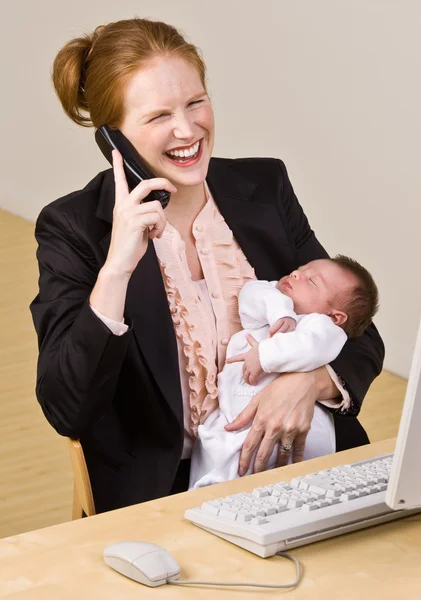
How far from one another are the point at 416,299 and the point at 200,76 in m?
2.56

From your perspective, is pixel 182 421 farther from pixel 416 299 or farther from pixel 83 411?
pixel 416 299

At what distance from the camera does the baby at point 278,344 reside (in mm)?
2336

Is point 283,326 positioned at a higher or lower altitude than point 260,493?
higher

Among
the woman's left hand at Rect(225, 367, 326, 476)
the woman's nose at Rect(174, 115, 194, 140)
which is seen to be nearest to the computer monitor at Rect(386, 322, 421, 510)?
the woman's left hand at Rect(225, 367, 326, 476)

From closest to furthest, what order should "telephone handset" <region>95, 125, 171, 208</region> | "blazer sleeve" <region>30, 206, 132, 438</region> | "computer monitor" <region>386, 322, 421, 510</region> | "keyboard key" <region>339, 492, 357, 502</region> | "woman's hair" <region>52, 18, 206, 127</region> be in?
"computer monitor" <region>386, 322, 421, 510</region>
"keyboard key" <region>339, 492, 357, 502</region>
"blazer sleeve" <region>30, 206, 132, 438</region>
"telephone handset" <region>95, 125, 171, 208</region>
"woman's hair" <region>52, 18, 206, 127</region>

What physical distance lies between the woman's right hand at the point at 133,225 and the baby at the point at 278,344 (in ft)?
1.22

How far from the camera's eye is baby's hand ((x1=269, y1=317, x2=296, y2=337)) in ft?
7.96

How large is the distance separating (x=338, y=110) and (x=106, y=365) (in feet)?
10.1

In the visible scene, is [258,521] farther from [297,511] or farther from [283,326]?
[283,326]

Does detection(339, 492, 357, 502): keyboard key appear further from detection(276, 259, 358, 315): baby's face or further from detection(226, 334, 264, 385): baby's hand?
detection(276, 259, 358, 315): baby's face

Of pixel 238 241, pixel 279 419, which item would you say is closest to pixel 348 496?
pixel 279 419

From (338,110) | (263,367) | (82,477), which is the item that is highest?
(338,110)

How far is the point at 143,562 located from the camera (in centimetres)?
152

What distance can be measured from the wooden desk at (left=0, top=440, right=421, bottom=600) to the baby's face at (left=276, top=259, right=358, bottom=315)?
88 centimetres
